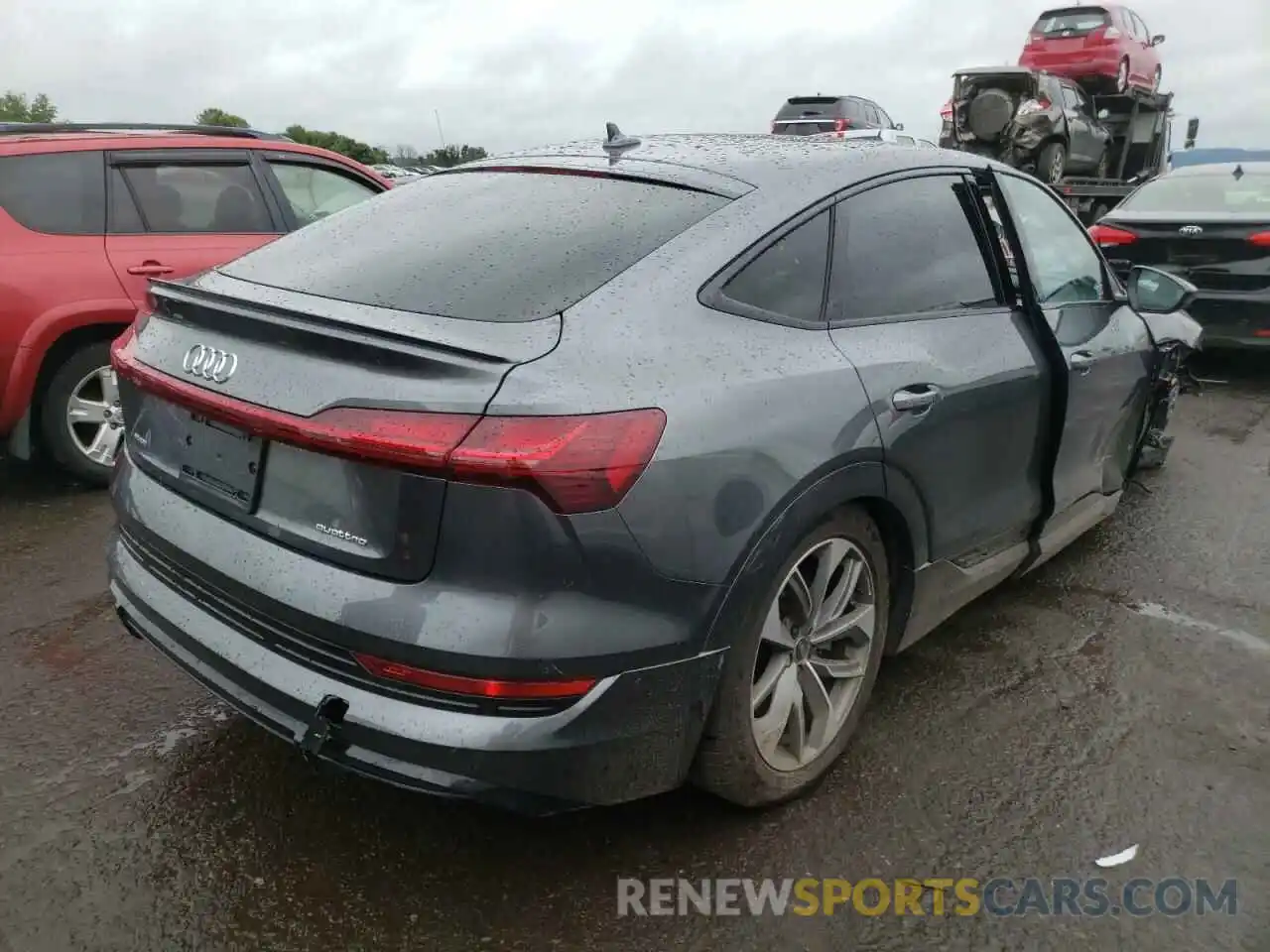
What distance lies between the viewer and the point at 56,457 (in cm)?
461

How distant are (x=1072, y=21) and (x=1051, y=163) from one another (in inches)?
177

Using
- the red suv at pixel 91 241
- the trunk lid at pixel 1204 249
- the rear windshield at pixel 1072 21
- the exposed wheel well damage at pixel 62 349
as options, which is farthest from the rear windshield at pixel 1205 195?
the rear windshield at pixel 1072 21

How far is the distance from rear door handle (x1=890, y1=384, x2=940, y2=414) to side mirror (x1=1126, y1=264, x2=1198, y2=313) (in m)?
1.92

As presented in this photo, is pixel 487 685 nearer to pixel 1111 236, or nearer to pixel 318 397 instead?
pixel 318 397

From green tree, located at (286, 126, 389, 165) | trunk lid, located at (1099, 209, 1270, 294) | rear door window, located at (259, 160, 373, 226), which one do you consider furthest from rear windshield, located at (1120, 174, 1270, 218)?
green tree, located at (286, 126, 389, 165)

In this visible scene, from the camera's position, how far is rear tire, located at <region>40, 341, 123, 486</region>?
4551 millimetres

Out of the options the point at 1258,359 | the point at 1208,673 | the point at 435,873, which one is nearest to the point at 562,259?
the point at 435,873

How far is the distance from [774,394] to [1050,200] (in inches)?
83.0

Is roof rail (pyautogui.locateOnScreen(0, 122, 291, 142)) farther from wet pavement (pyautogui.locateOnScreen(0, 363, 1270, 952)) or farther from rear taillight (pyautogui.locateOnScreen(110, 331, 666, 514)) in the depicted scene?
rear taillight (pyautogui.locateOnScreen(110, 331, 666, 514))

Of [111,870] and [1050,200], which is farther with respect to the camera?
[1050,200]

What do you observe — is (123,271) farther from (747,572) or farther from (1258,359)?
(1258,359)

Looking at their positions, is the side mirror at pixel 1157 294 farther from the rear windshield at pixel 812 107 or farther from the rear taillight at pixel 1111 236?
the rear windshield at pixel 812 107

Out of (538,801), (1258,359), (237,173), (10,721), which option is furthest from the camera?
(1258,359)

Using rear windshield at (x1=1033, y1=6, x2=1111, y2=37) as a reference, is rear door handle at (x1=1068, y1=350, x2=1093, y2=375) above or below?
below
